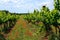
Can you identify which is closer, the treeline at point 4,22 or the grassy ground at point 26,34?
the grassy ground at point 26,34

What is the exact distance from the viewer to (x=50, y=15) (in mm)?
40375

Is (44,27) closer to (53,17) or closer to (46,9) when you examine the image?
(46,9)

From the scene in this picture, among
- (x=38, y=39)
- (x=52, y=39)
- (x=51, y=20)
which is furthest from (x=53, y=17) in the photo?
(x=52, y=39)

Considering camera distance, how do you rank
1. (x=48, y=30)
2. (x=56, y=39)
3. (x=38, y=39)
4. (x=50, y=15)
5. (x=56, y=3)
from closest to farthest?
1. (x=56, y=39)
2. (x=56, y=3)
3. (x=38, y=39)
4. (x=50, y=15)
5. (x=48, y=30)

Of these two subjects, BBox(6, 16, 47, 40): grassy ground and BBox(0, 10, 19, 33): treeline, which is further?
BBox(0, 10, 19, 33): treeline

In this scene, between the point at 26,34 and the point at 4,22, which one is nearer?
the point at 26,34

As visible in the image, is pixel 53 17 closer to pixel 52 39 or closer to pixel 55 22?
pixel 55 22

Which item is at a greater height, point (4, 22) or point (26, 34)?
point (4, 22)

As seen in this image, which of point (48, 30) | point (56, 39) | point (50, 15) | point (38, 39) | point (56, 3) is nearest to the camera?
point (56, 39)

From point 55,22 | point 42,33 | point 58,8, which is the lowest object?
point 42,33

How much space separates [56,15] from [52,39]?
22.2 ft

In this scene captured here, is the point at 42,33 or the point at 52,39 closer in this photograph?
the point at 52,39

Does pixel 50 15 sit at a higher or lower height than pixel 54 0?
lower

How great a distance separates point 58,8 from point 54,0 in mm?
2272
